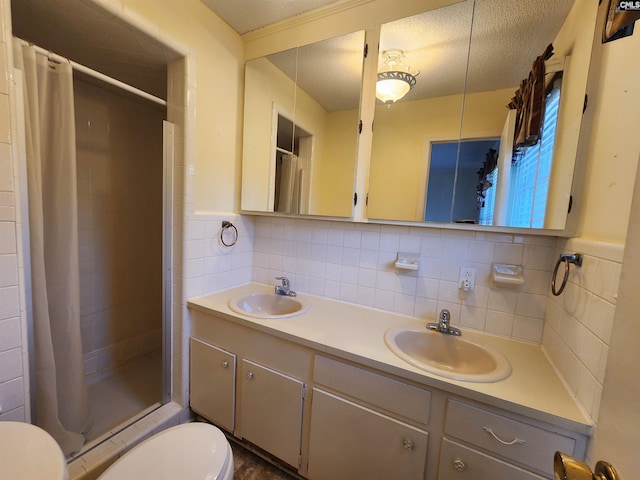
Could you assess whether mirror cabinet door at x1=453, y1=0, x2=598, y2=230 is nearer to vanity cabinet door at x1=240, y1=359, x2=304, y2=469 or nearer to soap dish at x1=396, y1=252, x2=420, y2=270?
soap dish at x1=396, y1=252, x2=420, y2=270

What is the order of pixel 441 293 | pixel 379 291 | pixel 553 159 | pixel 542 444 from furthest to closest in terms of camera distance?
1. pixel 379 291
2. pixel 441 293
3. pixel 553 159
4. pixel 542 444

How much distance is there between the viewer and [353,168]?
1.43 metres

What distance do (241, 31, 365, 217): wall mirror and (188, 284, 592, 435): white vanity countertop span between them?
568 mm

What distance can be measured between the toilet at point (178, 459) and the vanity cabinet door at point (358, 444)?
1.34 ft

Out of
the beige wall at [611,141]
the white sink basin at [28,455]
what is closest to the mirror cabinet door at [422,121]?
the beige wall at [611,141]

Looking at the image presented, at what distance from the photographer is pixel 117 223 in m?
2.04

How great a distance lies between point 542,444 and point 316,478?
91 cm

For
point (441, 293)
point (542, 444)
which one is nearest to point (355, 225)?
point (441, 293)

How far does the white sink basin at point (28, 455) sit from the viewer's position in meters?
0.63

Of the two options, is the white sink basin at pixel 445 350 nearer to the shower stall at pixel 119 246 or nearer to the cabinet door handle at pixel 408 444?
the cabinet door handle at pixel 408 444

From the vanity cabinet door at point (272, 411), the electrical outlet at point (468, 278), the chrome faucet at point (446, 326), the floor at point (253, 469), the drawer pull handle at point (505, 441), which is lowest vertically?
the floor at point (253, 469)

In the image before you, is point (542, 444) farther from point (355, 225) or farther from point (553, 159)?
point (355, 225)

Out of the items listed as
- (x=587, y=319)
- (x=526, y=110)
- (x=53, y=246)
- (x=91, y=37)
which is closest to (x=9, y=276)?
(x=53, y=246)

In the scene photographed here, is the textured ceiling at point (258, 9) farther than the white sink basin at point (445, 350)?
Yes
